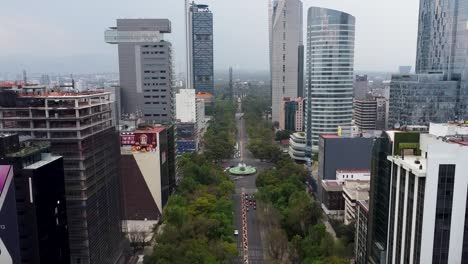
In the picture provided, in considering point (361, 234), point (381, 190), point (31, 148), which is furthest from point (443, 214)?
point (31, 148)

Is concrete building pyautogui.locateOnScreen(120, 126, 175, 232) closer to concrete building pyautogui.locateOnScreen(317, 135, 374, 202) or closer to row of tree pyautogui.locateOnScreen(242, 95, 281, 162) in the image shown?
concrete building pyautogui.locateOnScreen(317, 135, 374, 202)

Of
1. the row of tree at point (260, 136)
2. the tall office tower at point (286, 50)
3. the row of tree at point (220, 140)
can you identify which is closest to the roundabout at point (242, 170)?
the row of tree at point (260, 136)

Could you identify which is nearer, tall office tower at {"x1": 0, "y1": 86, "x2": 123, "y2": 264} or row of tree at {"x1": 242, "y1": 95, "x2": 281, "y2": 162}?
tall office tower at {"x1": 0, "y1": 86, "x2": 123, "y2": 264}

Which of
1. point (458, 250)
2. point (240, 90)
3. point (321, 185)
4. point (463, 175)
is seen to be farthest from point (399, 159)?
point (240, 90)

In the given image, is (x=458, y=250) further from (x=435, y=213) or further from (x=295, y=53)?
(x=295, y=53)

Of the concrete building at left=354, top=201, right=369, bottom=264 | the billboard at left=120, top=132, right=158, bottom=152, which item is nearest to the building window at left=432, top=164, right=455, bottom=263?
the concrete building at left=354, top=201, right=369, bottom=264

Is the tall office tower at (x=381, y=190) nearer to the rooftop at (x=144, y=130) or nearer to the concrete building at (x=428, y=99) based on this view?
the rooftop at (x=144, y=130)
